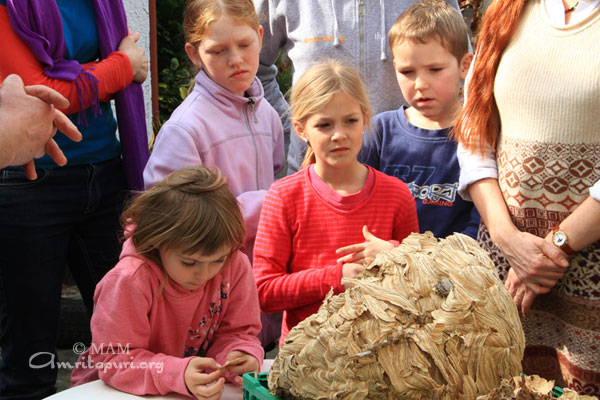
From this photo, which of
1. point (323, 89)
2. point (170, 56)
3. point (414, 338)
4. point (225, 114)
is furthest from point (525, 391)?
point (170, 56)

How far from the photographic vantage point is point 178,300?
1719 mm

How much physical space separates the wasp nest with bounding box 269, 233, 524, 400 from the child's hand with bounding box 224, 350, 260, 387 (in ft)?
1.43

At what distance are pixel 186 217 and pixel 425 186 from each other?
105cm

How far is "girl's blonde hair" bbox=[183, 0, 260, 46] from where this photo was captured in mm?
2361

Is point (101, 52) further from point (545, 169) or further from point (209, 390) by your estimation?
point (545, 169)

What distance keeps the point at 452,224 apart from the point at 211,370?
3.77 ft

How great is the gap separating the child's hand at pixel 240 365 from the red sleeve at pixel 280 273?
294mm

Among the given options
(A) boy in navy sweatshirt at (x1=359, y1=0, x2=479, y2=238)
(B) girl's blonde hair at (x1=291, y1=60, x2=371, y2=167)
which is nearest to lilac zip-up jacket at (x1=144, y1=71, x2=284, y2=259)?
(B) girl's blonde hair at (x1=291, y1=60, x2=371, y2=167)

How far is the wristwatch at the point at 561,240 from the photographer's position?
1732 millimetres

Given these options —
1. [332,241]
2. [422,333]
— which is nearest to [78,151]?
[332,241]

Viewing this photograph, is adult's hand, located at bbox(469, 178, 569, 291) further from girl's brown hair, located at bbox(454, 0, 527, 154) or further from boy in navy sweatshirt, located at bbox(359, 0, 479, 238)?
boy in navy sweatshirt, located at bbox(359, 0, 479, 238)

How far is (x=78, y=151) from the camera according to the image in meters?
2.21

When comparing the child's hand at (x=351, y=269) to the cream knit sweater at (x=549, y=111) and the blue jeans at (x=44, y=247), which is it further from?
the blue jeans at (x=44, y=247)

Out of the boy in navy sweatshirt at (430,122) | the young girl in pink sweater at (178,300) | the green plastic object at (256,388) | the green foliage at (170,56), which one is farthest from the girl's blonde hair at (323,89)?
the green foliage at (170,56)
